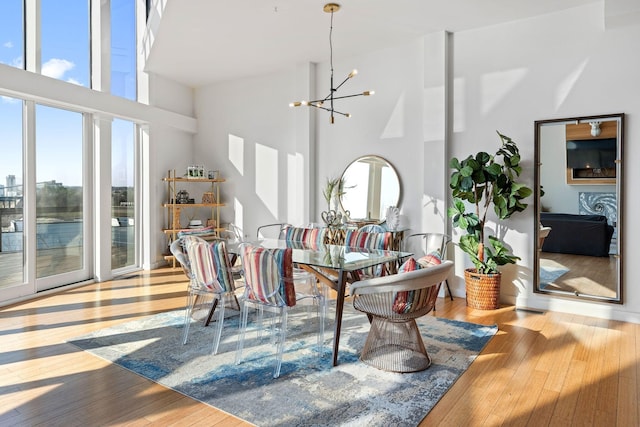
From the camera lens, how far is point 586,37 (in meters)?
4.17

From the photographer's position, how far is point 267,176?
6531mm

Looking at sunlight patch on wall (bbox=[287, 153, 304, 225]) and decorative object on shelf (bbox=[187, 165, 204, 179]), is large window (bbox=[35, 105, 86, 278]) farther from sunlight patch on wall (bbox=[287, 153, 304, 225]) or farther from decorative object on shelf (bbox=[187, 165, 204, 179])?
sunlight patch on wall (bbox=[287, 153, 304, 225])

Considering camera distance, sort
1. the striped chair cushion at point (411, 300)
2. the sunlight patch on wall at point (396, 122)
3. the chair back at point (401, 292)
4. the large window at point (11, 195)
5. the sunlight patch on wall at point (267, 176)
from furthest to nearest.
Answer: the sunlight patch on wall at point (267, 176), the sunlight patch on wall at point (396, 122), the large window at point (11, 195), the striped chair cushion at point (411, 300), the chair back at point (401, 292)

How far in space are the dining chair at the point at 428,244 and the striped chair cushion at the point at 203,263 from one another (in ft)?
7.49

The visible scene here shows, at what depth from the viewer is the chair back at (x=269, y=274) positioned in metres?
2.83

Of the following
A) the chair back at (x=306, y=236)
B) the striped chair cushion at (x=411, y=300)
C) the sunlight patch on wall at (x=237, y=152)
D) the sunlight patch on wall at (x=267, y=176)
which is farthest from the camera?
the sunlight patch on wall at (x=237, y=152)

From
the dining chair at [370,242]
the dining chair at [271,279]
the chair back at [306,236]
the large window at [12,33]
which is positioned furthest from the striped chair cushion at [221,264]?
the large window at [12,33]

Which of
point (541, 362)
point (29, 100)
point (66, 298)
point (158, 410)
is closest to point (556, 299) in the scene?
point (541, 362)

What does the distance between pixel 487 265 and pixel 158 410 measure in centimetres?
346

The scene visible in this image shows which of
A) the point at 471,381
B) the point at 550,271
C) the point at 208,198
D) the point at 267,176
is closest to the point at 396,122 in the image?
the point at 267,176

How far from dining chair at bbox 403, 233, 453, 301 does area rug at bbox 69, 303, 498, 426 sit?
0.95 meters

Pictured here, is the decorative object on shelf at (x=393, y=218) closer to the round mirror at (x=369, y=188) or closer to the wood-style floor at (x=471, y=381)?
the round mirror at (x=369, y=188)

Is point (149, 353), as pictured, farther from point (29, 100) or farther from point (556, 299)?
point (556, 299)

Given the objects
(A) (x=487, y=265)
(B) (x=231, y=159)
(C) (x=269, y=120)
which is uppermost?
(C) (x=269, y=120)
